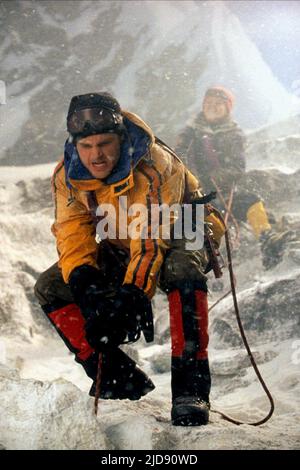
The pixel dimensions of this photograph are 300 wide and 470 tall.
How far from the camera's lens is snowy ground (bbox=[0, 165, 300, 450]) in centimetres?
185

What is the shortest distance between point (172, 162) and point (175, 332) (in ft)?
3.27

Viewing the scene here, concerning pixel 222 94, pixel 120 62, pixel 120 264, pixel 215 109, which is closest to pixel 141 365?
pixel 120 264

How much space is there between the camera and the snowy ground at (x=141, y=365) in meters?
1.85

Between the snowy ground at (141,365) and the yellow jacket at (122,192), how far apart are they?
0.65 meters

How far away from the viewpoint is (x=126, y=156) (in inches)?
97.8

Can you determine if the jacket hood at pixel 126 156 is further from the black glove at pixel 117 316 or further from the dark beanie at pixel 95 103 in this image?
the black glove at pixel 117 316

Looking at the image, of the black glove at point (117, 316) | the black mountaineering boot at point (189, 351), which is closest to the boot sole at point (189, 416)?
the black mountaineering boot at point (189, 351)

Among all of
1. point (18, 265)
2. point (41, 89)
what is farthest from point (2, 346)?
point (41, 89)

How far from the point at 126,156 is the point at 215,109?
6.09 metres

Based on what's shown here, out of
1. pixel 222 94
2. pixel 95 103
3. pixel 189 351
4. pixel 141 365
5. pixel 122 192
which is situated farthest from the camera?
pixel 222 94

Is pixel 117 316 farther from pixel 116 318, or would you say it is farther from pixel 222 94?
pixel 222 94

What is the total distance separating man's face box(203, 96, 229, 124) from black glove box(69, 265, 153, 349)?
21.4 ft

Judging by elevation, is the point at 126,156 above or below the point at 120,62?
below

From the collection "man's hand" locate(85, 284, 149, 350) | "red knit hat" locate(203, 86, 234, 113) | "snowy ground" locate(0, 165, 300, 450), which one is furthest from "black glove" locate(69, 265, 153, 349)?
"red knit hat" locate(203, 86, 234, 113)
